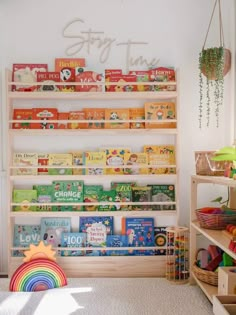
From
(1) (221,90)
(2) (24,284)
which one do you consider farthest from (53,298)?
(1) (221,90)

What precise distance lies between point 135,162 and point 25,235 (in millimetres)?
1068

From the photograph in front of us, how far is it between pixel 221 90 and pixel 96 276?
5.86 feet

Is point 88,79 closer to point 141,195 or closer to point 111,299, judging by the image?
point 141,195

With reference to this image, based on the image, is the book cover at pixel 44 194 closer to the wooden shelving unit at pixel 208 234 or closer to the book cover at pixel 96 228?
the book cover at pixel 96 228

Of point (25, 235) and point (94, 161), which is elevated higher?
point (94, 161)

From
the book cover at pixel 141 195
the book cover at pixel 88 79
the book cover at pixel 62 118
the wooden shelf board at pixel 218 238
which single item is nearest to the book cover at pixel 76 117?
the book cover at pixel 62 118

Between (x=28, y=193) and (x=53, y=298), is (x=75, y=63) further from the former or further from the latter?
(x=53, y=298)

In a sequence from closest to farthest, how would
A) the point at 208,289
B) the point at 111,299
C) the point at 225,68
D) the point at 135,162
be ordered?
the point at 208,289 → the point at 111,299 → the point at 225,68 → the point at 135,162

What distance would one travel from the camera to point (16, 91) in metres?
3.15

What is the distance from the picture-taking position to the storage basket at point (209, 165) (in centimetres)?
272

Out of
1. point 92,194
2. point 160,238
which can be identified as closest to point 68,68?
point 92,194

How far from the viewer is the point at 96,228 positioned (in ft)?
10.5

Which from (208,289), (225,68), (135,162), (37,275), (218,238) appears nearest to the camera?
(218,238)

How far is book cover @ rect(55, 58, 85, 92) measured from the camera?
125 inches
